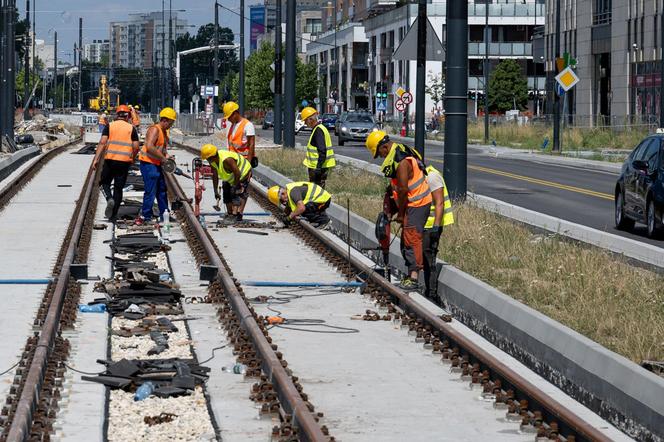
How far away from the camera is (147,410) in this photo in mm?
9523

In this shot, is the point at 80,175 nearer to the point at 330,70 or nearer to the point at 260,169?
the point at 260,169

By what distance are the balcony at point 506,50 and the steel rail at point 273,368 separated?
102 m

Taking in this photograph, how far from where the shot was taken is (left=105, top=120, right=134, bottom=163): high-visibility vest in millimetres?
23094

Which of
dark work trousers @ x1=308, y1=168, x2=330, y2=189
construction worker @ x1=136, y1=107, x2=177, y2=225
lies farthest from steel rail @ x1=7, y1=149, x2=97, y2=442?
dark work trousers @ x1=308, y1=168, x2=330, y2=189

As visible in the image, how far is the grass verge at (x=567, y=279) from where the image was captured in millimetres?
11555

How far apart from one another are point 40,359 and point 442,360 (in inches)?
119

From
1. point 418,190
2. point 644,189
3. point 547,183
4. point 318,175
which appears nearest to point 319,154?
point 318,175

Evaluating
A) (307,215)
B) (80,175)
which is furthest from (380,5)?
(307,215)

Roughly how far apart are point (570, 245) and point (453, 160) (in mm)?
4724

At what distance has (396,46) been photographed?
111000 mm

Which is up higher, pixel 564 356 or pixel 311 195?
pixel 311 195

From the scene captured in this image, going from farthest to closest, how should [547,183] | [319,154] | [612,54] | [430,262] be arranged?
1. [612,54]
2. [547,183]
3. [319,154]
4. [430,262]

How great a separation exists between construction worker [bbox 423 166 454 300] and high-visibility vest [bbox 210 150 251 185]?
7.51m

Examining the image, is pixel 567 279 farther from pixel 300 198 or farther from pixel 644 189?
pixel 644 189
